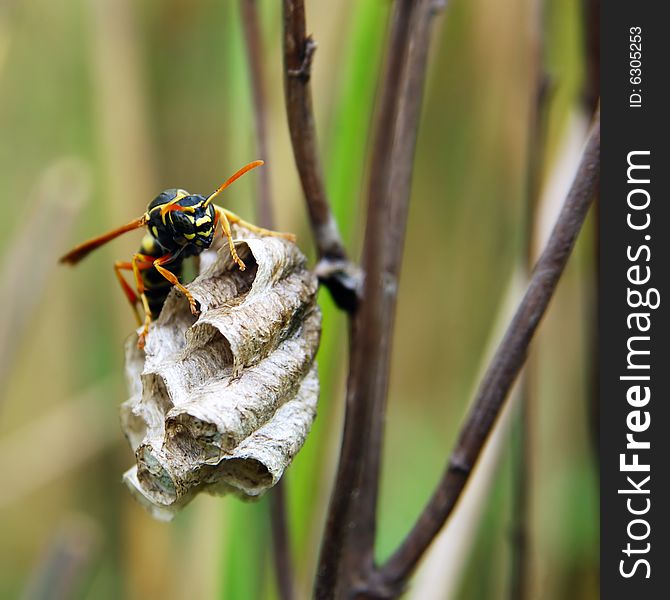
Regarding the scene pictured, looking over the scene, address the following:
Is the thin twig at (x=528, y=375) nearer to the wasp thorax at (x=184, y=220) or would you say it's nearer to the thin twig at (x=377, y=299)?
the thin twig at (x=377, y=299)

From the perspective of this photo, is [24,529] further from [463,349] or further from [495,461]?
[495,461]

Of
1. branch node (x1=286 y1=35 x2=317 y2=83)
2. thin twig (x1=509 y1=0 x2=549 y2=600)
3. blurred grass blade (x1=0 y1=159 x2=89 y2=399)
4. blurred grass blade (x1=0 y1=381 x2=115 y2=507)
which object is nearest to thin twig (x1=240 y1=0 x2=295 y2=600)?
branch node (x1=286 y1=35 x2=317 y2=83)

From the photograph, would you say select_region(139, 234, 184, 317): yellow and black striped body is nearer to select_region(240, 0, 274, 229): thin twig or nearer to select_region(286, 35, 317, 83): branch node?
select_region(240, 0, 274, 229): thin twig

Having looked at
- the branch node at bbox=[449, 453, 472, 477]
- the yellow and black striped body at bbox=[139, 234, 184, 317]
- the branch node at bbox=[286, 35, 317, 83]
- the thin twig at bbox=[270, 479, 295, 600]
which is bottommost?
the thin twig at bbox=[270, 479, 295, 600]

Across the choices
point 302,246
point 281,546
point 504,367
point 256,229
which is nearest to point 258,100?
point 256,229

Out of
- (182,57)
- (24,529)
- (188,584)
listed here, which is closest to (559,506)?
A: (188,584)

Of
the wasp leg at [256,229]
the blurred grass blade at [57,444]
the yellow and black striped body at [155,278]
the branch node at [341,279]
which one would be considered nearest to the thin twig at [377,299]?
the branch node at [341,279]
